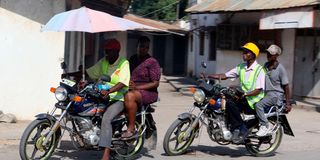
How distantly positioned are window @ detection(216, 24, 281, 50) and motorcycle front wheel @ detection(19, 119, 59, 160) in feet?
40.0

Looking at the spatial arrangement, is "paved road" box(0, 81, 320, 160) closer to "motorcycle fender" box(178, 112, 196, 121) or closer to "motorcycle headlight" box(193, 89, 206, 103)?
"motorcycle fender" box(178, 112, 196, 121)

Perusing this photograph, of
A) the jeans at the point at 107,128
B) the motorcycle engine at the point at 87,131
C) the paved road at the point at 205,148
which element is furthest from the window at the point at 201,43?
the motorcycle engine at the point at 87,131

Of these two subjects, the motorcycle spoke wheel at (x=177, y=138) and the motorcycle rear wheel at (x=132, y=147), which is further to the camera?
the motorcycle spoke wheel at (x=177, y=138)

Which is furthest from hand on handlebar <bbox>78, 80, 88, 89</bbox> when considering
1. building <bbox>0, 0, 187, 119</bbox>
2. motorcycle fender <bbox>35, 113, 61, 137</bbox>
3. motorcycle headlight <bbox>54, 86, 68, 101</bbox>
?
building <bbox>0, 0, 187, 119</bbox>

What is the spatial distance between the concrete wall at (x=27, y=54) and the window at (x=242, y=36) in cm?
947

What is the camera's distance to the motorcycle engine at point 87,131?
6.51m

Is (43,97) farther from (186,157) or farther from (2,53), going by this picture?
(186,157)

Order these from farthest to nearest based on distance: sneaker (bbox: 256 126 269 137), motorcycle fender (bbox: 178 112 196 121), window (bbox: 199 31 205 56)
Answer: window (bbox: 199 31 205 56) < sneaker (bbox: 256 126 269 137) < motorcycle fender (bbox: 178 112 196 121)

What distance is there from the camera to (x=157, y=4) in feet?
141

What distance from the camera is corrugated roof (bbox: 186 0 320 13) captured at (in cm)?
1457

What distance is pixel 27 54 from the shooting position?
9.77m

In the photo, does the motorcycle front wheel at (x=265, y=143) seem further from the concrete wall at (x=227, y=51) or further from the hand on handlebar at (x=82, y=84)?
the concrete wall at (x=227, y=51)

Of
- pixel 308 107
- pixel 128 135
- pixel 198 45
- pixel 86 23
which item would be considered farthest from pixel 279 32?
pixel 86 23

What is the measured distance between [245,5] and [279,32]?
1.43 meters
